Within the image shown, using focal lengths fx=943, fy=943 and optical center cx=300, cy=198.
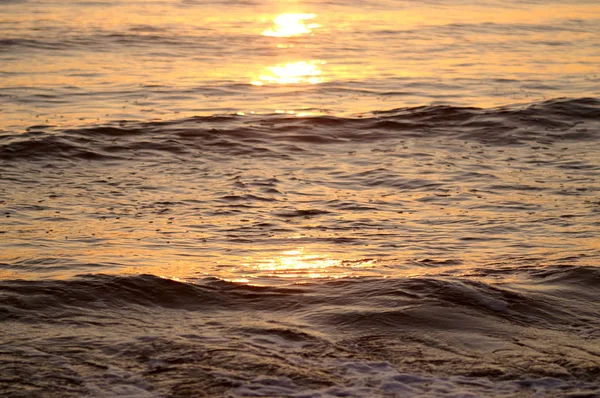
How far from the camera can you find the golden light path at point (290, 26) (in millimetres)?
17547

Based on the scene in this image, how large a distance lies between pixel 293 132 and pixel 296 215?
3.31 metres

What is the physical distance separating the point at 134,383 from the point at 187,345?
52cm

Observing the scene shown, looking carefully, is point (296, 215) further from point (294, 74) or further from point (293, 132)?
point (294, 74)

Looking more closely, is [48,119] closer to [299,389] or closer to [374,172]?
[374,172]

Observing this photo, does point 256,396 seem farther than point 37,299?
No

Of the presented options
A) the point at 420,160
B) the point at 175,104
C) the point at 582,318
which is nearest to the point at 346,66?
the point at 175,104

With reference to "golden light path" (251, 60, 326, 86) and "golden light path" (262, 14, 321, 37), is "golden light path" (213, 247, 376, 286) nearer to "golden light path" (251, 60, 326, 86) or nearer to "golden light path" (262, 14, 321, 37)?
"golden light path" (251, 60, 326, 86)

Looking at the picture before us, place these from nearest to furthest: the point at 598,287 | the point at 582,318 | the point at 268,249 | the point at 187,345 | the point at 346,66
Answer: the point at 187,345
the point at 582,318
the point at 598,287
the point at 268,249
the point at 346,66

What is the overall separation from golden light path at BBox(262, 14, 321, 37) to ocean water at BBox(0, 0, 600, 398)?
95cm

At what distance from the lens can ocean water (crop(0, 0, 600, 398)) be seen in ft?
15.9

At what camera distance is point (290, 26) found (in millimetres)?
18438

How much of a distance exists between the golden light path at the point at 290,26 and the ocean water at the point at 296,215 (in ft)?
3.13

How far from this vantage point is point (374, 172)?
9.29 m

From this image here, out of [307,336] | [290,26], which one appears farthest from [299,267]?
[290,26]
